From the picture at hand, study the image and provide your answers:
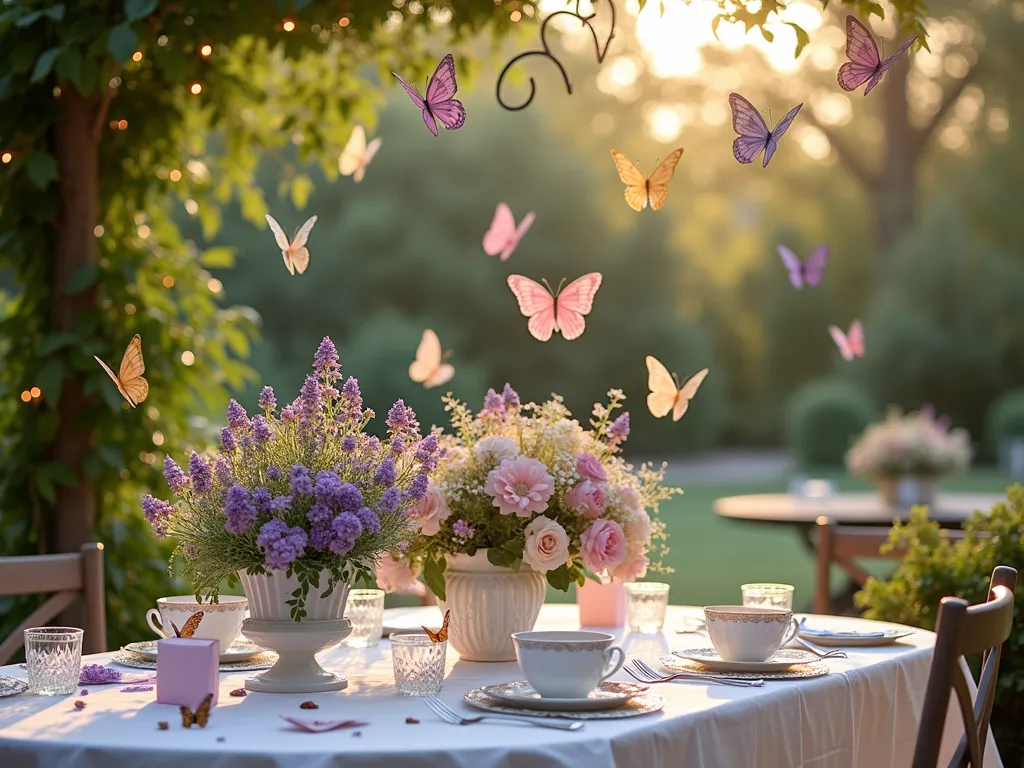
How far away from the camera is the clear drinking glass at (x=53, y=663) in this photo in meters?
1.82

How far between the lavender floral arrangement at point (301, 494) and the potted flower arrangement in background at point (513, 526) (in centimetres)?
18

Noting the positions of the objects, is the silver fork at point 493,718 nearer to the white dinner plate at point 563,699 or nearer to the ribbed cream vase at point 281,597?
the white dinner plate at point 563,699

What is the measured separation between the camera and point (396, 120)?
65.5ft

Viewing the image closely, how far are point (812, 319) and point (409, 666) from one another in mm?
21057

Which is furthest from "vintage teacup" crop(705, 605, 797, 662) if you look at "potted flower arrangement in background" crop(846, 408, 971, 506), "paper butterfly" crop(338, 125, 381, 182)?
"potted flower arrangement in background" crop(846, 408, 971, 506)

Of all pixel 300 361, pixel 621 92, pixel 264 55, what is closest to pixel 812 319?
pixel 621 92

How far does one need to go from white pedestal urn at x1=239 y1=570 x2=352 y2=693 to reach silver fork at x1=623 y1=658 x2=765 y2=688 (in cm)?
43

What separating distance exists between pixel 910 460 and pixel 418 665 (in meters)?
5.02

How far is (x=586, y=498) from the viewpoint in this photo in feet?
6.82

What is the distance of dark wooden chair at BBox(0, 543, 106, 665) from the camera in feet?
8.06

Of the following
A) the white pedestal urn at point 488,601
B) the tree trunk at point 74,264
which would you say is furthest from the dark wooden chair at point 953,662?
the tree trunk at point 74,264

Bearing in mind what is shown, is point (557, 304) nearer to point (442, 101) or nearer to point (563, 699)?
point (442, 101)

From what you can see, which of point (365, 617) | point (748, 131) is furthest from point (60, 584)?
point (748, 131)

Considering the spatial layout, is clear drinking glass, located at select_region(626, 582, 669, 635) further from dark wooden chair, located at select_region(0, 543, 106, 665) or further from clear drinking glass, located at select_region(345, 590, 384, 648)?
dark wooden chair, located at select_region(0, 543, 106, 665)
